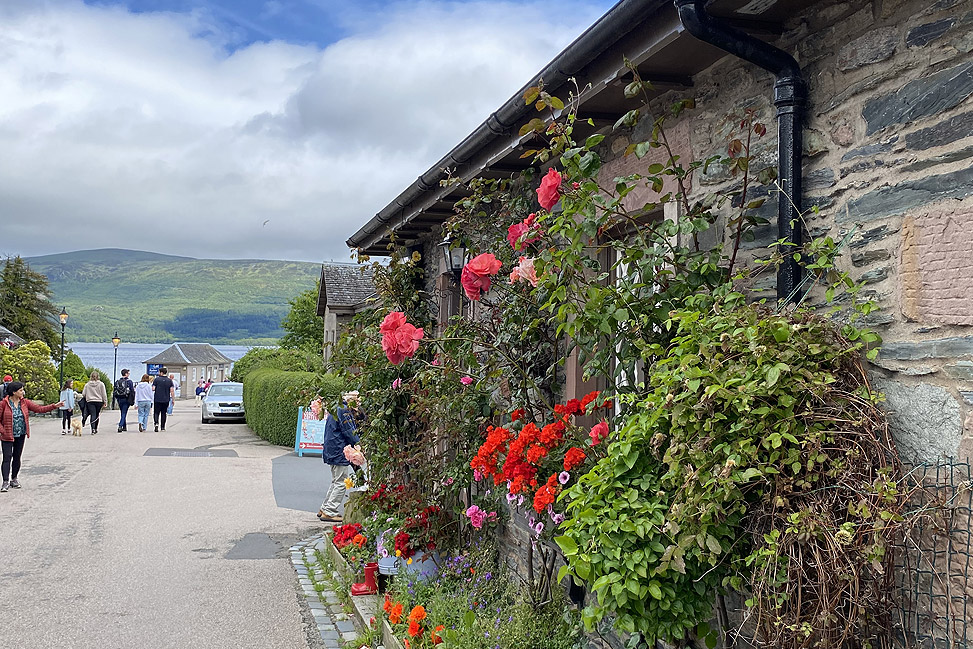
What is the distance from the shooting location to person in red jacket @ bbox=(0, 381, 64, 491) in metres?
11.6

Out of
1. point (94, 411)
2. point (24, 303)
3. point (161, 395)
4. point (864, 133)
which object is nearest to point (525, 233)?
point (864, 133)

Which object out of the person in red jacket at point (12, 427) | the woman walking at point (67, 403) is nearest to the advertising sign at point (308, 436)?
the person in red jacket at point (12, 427)

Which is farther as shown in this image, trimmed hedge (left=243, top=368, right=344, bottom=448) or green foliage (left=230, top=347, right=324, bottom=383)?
green foliage (left=230, top=347, right=324, bottom=383)

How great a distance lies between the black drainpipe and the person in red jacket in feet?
37.1

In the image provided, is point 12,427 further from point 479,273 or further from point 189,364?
point 189,364

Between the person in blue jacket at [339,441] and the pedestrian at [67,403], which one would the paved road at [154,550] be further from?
the pedestrian at [67,403]

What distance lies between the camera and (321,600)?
7094 mm

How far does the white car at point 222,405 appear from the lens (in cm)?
2550

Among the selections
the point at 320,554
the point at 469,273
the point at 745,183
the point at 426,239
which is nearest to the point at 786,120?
the point at 745,183

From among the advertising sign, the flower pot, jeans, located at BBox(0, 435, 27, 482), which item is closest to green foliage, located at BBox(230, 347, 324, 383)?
the advertising sign

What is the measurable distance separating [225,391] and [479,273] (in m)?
23.3

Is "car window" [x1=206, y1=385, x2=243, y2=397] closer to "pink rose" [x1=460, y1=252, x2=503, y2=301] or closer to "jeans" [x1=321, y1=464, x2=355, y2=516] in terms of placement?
"jeans" [x1=321, y1=464, x2=355, y2=516]

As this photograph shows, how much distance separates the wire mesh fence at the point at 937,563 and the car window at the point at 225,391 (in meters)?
25.5

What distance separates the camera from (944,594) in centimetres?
229
